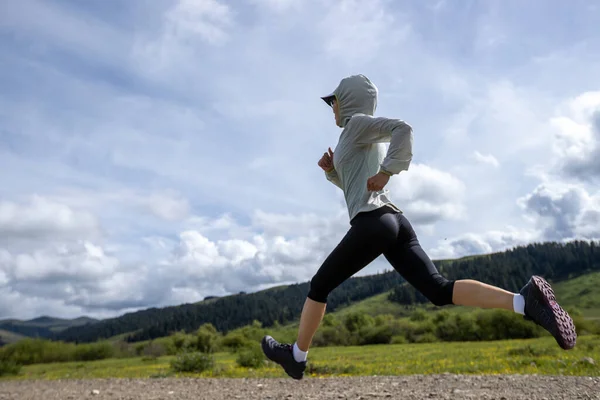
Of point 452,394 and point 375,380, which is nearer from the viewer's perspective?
point 452,394

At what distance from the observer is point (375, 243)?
349cm

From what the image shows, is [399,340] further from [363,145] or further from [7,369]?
[363,145]

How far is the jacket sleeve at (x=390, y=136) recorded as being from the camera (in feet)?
11.2

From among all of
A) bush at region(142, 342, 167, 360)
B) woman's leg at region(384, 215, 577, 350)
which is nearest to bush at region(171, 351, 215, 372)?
woman's leg at region(384, 215, 577, 350)

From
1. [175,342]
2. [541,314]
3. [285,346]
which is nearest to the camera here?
[541,314]

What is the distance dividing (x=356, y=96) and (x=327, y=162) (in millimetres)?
620

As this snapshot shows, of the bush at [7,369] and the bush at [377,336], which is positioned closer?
the bush at [7,369]

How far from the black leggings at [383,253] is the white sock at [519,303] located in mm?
426

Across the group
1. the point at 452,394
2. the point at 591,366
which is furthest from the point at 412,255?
the point at 591,366

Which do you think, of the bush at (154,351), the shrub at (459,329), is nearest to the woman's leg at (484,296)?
the bush at (154,351)

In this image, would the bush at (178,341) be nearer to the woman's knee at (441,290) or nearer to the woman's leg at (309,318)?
the woman's leg at (309,318)

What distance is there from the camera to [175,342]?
58406 millimetres

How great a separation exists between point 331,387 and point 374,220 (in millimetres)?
6618

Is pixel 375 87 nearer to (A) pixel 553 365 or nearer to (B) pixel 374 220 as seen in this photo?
Answer: (B) pixel 374 220
